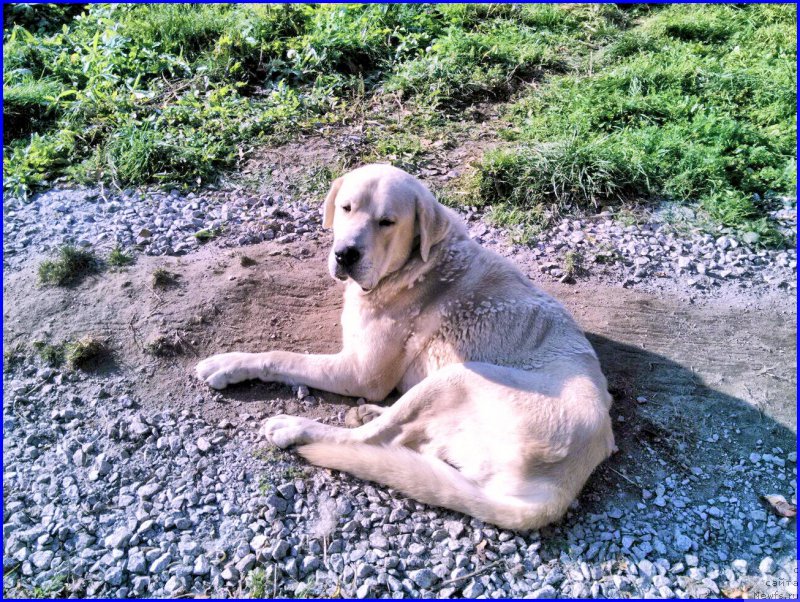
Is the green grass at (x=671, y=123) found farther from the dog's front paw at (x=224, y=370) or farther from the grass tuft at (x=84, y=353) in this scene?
the grass tuft at (x=84, y=353)

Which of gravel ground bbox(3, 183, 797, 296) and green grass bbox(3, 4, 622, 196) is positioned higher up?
green grass bbox(3, 4, 622, 196)

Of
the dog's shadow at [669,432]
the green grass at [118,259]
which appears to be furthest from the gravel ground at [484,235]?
the dog's shadow at [669,432]

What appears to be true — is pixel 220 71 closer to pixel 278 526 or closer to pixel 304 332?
pixel 304 332

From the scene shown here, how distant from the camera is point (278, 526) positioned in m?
3.59

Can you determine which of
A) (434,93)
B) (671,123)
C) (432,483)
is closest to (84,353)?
(432,483)

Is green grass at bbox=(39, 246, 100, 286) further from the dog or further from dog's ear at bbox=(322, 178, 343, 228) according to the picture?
dog's ear at bbox=(322, 178, 343, 228)

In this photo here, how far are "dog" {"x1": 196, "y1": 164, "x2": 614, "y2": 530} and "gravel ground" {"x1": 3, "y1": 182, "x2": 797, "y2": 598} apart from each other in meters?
0.21

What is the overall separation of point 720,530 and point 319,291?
3297 millimetres

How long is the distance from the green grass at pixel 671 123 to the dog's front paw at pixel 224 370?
10.6ft

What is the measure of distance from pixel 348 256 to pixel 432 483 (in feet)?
4.62

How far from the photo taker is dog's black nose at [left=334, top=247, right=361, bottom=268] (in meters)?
3.89

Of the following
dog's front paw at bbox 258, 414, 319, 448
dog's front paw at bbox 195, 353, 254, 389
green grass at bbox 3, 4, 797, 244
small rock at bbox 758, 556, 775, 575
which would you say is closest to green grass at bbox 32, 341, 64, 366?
dog's front paw at bbox 195, 353, 254, 389

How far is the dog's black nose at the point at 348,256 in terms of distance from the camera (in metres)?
3.89

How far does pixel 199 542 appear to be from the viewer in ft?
11.5
